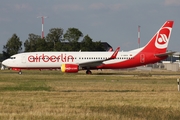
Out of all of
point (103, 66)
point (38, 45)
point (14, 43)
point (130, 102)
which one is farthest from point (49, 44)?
point (130, 102)

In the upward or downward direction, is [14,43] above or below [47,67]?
above

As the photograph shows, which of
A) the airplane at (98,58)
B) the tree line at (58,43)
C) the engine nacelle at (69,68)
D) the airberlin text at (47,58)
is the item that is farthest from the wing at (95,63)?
the tree line at (58,43)

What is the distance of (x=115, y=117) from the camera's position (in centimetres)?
1605

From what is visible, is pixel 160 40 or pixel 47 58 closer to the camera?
pixel 47 58

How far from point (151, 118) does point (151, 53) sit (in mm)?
43895

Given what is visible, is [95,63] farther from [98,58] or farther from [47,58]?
[47,58]

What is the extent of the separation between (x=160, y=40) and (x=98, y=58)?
343 inches

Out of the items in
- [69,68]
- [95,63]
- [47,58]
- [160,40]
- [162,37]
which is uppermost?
[162,37]

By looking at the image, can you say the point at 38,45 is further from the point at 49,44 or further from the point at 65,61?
the point at 65,61

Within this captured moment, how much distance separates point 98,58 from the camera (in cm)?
5922

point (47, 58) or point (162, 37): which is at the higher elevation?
point (162, 37)

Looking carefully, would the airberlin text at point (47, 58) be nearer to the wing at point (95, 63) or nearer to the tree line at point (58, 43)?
the wing at point (95, 63)

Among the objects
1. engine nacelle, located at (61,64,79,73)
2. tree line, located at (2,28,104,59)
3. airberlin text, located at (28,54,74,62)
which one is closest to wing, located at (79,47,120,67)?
airberlin text, located at (28,54,74,62)

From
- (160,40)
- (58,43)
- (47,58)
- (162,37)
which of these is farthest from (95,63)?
(58,43)
